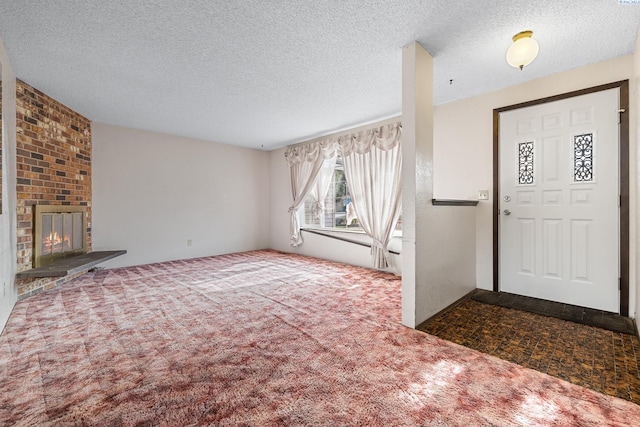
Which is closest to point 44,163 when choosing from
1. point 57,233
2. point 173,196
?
point 57,233

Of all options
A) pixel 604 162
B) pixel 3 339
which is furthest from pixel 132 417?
pixel 604 162

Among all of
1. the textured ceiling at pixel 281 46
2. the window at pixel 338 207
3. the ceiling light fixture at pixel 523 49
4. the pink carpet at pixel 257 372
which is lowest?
the pink carpet at pixel 257 372

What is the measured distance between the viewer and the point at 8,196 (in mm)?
2590

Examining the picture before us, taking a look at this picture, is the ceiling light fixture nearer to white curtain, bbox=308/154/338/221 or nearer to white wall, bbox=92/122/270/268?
white curtain, bbox=308/154/338/221

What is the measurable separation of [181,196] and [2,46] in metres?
3.13

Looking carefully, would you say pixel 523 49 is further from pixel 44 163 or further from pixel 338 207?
pixel 44 163

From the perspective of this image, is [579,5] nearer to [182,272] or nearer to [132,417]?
[132,417]

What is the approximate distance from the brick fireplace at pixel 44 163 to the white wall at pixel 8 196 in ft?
0.51

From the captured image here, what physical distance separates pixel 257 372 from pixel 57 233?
356cm

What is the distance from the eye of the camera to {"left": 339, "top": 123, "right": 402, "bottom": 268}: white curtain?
12.9 ft

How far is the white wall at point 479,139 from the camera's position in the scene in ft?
8.95

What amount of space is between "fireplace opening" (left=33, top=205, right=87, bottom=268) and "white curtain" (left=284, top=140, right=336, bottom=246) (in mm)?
3419

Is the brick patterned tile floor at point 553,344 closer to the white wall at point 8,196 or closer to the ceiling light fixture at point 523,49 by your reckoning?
the ceiling light fixture at point 523,49

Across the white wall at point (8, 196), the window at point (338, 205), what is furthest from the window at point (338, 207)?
the white wall at point (8, 196)
